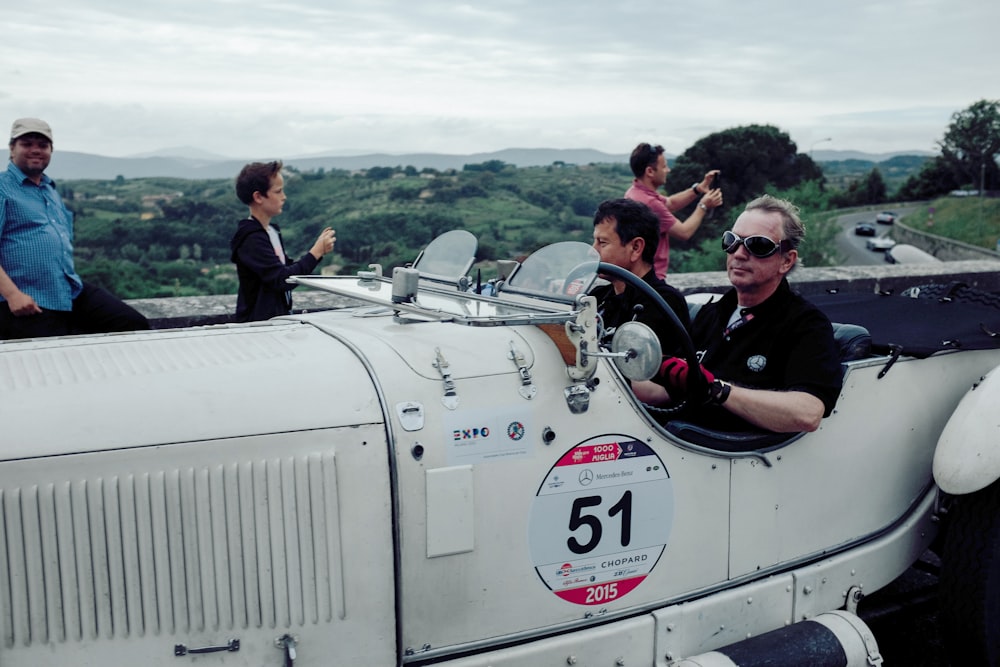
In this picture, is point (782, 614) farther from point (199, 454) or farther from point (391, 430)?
point (199, 454)

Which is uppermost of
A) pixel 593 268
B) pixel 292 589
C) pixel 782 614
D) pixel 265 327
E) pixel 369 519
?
pixel 593 268

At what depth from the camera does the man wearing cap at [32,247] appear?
4262 millimetres

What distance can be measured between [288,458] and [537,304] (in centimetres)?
91

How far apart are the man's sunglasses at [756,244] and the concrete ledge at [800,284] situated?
250 cm

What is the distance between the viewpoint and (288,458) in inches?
88.4

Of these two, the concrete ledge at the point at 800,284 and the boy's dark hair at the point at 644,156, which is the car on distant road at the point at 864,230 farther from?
the boy's dark hair at the point at 644,156

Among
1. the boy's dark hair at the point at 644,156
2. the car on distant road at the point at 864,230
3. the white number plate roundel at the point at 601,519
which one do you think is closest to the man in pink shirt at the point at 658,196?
the boy's dark hair at the point at 644,156

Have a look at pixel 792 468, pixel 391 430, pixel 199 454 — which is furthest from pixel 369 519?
pixel 792 468

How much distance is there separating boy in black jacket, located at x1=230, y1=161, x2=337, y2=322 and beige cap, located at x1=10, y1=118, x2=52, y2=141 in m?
0.94

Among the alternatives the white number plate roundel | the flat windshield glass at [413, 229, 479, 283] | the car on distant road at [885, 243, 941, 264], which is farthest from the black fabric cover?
the car on distant road at [885, 243, 941, 264]

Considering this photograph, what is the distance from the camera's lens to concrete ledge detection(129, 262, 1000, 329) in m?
5.86

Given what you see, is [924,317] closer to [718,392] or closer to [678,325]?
[718,392]

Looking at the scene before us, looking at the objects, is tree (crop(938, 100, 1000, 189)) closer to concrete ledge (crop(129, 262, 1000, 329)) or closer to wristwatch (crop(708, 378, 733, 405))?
concrete ledge (crop(129, 262, 1000, 329))

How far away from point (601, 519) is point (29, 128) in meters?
3.45
